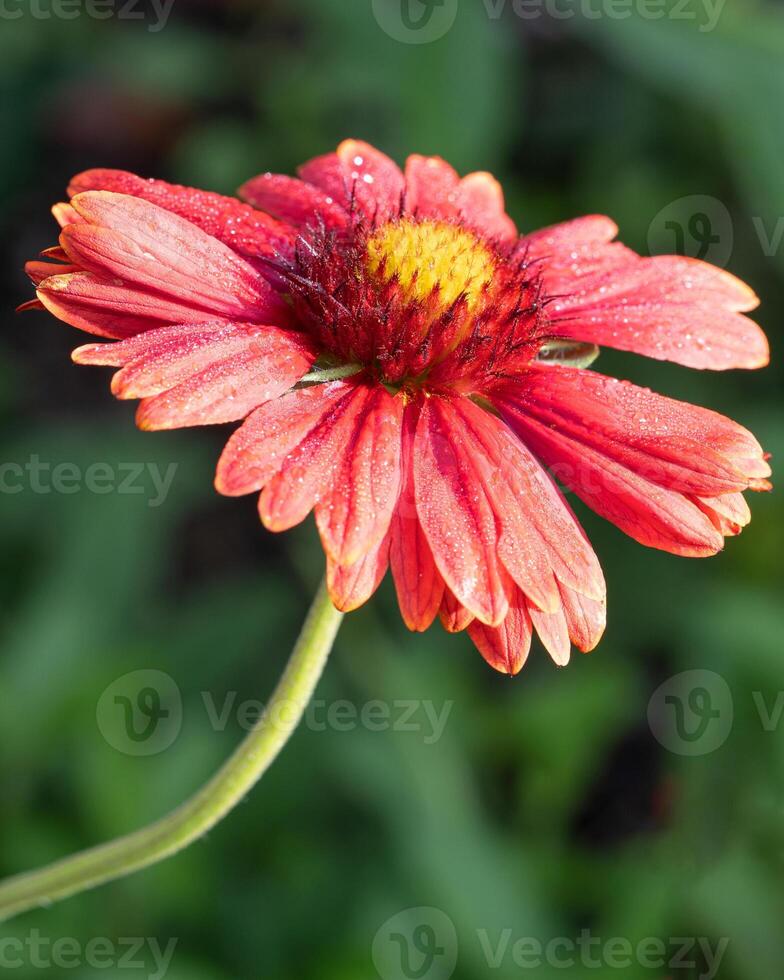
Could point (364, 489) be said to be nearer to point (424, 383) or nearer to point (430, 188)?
point (424, 383)

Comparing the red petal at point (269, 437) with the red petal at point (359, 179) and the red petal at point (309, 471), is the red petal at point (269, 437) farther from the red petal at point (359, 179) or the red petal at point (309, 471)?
the red petal at point (359, 179)

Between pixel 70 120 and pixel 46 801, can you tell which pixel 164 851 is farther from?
pixel 70 120

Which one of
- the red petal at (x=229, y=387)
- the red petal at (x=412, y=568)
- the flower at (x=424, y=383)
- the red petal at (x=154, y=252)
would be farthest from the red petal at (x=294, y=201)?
the red petal at (x=412, y=568)

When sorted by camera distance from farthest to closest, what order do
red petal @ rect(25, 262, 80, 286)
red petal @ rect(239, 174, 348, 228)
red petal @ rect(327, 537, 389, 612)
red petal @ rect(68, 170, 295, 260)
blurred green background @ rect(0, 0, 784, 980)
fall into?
blurred green background @ rect(0, 0, 784, 980)
red petal @ rect(239, 174, 348, 228)
red petal @ rect(68, 170, 295, 260)
red petal @ rect(25, 262, 80, 286)
red petal @ rect(327, 537, 389, 612)

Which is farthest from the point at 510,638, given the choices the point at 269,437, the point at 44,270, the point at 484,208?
the point at 484,208

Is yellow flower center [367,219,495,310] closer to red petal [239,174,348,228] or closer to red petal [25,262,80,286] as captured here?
red petal [239,174,348,228]

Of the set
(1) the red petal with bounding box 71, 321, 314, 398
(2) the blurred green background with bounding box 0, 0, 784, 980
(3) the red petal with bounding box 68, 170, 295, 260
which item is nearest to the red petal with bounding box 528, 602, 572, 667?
(1) the red petal with bounding box 71, 321, 314, 398
